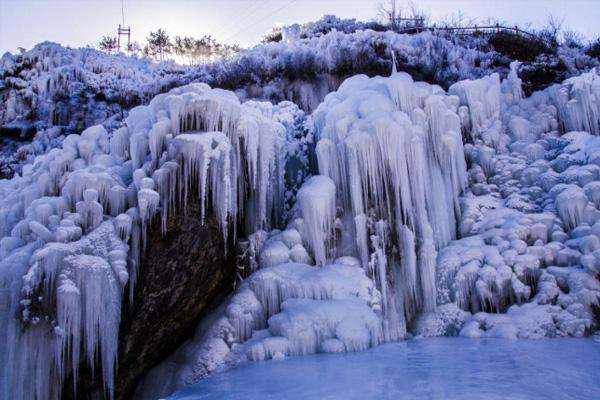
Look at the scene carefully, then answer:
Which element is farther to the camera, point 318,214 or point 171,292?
point 318,214

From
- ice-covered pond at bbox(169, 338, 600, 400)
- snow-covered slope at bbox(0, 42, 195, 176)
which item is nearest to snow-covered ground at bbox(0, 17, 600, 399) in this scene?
ice-covered pond at bbox(169, 338, 600, 400)

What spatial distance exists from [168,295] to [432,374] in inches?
110

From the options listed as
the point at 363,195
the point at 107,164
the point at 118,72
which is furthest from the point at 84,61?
the point at 363,195

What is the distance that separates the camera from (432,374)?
12.2 ft

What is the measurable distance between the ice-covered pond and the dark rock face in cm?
82

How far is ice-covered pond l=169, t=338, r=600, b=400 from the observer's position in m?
3.25

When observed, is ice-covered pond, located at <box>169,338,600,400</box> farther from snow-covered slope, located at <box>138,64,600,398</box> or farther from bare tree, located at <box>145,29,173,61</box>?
bare tree, located at <box>145,29,173,61</box>

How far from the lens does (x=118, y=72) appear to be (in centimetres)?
1492

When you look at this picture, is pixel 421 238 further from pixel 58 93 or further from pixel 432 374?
pixel 58 93

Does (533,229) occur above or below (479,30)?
below

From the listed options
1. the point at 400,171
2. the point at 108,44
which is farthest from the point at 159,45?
the point at 400,171

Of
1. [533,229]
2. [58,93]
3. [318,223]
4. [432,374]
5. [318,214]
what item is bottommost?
[432,374]

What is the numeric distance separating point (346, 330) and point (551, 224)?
3383 millimetres

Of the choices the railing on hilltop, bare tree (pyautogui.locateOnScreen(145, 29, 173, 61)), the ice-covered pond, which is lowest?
the ice-covered pond
